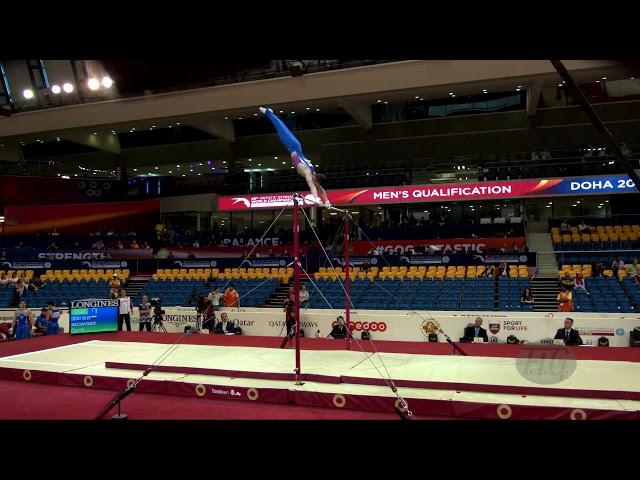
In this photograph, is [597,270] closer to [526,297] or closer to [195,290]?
[526,297]

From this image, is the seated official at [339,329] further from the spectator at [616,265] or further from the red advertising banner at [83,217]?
the red advertising banner at [83,217]

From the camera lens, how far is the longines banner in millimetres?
11000

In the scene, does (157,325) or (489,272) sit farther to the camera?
(489,272)

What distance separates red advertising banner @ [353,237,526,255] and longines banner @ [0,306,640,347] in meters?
6.16

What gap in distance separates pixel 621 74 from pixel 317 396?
1707 centimetres

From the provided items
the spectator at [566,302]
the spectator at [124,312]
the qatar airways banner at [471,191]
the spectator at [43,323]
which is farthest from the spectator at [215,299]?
the spectator at [566,302]

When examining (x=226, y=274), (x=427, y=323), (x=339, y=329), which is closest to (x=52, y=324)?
(x=226, y=274)

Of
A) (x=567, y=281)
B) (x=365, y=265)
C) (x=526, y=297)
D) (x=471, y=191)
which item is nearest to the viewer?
(x=567, y=281)

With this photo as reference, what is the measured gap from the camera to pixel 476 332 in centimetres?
1164

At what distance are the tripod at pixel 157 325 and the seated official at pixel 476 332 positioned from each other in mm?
8009

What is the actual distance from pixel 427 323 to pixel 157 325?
745cm

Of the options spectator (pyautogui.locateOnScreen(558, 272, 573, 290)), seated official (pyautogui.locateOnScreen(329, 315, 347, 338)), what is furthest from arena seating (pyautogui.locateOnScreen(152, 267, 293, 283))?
spectator (pyautogui.locateOnScreen(558, 272, 573, 290))

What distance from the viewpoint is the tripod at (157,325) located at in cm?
1433
